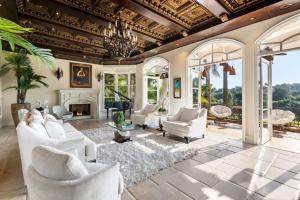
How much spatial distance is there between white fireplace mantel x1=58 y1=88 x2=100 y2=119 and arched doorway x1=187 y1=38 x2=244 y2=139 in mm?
4952

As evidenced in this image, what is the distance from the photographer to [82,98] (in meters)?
8.38

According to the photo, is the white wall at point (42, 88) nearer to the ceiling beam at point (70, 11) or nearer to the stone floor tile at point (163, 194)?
the ceiling beam at point (70, 11)

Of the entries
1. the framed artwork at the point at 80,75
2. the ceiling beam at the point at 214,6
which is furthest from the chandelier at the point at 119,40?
the framed artwork at the point at 80,75

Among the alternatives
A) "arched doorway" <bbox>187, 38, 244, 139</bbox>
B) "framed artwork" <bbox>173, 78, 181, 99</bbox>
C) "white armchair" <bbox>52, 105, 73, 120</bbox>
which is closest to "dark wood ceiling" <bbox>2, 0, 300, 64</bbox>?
"arched doorway" <bbox>187, 38, 244, 139</bbox>

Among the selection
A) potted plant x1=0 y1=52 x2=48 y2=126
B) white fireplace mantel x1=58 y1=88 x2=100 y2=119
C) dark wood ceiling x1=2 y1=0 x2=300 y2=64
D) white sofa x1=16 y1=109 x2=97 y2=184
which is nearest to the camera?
white sofa x1=16 y1=109 x2=97 y2=184

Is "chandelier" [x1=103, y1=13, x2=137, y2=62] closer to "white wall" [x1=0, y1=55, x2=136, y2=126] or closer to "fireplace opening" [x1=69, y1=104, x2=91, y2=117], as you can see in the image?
"white wall" [x1=0, y1=55, x2=136, y2=126]

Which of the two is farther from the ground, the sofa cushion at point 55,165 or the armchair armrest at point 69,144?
the sofa cushion at point 55,165

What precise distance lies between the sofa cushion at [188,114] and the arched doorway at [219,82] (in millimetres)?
1232

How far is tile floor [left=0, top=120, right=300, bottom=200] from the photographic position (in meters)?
2.21

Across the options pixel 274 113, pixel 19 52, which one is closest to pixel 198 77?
pixel 274 113

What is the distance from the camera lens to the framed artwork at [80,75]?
8.10 m

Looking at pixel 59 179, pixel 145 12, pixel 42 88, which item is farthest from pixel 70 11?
pixel 42 88

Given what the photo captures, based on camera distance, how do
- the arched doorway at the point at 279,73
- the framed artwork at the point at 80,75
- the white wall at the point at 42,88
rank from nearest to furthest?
the arched doorway at the point at 279,73, the white wall at the point at 42,88, the framed artwork at the point at 80,75

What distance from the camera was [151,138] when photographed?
4.85m
